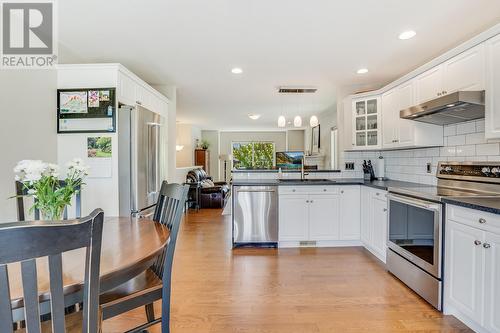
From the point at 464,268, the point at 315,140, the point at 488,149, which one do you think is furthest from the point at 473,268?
the point at 315,140

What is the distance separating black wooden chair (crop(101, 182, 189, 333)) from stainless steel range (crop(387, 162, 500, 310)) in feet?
6.59

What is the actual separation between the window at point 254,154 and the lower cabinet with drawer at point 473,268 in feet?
30.1

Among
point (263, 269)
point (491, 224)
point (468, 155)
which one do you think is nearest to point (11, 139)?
point (263, 269)

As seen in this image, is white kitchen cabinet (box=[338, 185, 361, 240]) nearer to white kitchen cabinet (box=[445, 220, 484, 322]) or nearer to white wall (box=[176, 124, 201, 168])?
white kitchen cabinet (box=[445, 220, 484, 322])

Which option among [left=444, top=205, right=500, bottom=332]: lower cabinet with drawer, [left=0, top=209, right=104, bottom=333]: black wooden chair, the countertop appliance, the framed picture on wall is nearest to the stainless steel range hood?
[left=444, top=205, right=500, bottom=332]: lower cabinet with drawer

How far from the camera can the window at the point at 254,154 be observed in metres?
11.2

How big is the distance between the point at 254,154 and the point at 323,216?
772 centimetres

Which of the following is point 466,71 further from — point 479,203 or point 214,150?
point 214,150

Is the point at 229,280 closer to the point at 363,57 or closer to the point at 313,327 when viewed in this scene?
the point at 313,327

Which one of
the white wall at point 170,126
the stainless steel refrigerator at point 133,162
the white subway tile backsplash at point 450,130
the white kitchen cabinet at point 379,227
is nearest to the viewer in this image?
the white subway tile backsplash at point 450,130

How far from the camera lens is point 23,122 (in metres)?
2.56

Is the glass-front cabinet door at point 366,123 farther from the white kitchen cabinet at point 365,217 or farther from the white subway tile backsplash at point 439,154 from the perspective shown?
the white kitchen cabinet at point 365,217

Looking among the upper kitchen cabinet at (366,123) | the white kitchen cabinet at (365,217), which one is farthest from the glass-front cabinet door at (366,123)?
the white kitchen cabinet at (365,217)

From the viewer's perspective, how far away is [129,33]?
269 centimetres
